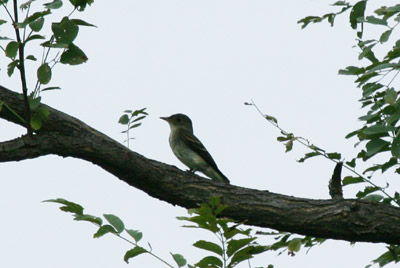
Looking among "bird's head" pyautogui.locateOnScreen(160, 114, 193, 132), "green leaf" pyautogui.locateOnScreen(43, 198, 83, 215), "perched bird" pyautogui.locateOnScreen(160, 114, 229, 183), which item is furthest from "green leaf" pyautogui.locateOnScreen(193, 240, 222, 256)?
"bird's head" pyautogui.locateOnScreen(160, 114, 193, 132)

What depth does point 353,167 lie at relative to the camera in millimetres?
6020

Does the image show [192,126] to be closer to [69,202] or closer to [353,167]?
[353,167]

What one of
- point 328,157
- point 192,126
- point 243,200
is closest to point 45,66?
point 243,200

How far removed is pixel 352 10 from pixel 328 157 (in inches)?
46.3

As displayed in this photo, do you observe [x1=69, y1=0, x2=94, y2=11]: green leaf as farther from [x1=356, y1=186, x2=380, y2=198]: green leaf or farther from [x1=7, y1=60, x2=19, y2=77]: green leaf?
[x1=356, y1=186, x2=380, y2=198]: green leaf

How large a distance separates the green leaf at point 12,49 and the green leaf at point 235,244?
5.75 feet

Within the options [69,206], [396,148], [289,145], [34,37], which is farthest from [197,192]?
[34,37]

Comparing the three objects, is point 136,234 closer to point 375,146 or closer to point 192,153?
point 375,146

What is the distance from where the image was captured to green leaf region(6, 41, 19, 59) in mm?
4441

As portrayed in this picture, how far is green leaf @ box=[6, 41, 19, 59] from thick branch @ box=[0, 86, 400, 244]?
1.48 metres

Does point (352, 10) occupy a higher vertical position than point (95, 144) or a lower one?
higher

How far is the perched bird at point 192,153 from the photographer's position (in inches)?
412

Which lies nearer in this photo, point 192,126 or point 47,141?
point 47,141

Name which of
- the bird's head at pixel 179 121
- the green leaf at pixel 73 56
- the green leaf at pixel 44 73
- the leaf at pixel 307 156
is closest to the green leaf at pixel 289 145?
the leaf at pixel 307 156
